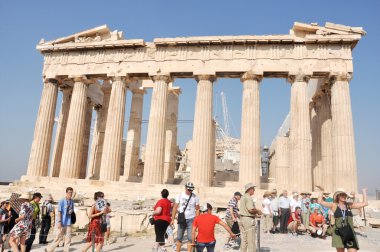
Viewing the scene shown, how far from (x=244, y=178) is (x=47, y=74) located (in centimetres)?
1817

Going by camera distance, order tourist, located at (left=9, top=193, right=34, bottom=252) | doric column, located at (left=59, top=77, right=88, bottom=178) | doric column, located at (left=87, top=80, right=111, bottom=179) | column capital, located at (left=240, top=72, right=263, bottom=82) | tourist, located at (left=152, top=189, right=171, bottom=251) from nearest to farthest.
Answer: tourist, located at (left=152, top=189, right=171, bottom=251)
tourist, located at (left=9, top=193, right=34, bottom=252)
column capital, located at (left=240, top=72, right=263, bottom=82)
doric column, located at (left=59, top=77, right=88, bottom=178)
doric column, located at (left=87, top=80, right=111, bottom=179)

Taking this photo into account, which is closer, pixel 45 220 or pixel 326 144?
pixel 45 220

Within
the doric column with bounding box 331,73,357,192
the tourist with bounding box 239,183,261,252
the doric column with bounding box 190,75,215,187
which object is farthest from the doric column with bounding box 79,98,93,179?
the tourist with bounding box 239,183,261,252

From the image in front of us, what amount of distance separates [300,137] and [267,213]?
11.0 metres

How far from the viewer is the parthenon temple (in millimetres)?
21797

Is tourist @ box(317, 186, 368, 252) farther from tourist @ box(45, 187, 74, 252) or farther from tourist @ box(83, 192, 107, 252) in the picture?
tourist @ box(45, 187, 74, 252)

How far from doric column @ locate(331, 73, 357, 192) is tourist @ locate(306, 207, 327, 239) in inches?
377

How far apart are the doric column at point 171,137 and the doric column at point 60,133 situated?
9.10m

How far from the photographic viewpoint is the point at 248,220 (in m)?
8.08

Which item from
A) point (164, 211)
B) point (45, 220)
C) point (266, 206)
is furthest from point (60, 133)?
point (164, 211)

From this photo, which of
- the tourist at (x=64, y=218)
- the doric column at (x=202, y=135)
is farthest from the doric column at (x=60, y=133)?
the tourist at (x=64, y=218)

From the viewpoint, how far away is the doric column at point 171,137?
93.9ft

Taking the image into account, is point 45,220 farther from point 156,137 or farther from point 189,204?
point 156,137

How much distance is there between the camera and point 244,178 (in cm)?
2153
